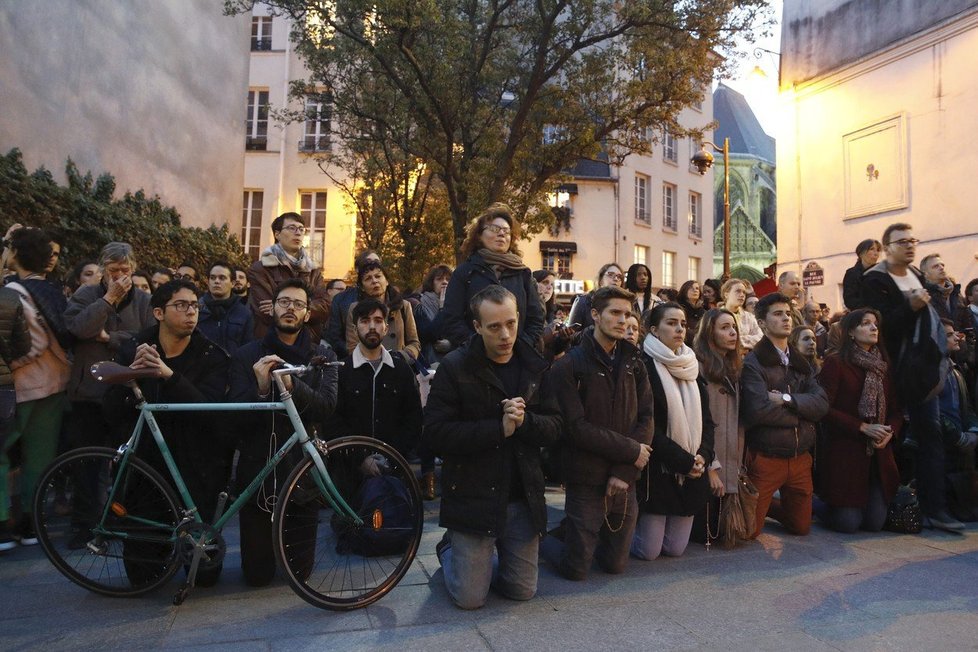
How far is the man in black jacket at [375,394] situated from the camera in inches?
195

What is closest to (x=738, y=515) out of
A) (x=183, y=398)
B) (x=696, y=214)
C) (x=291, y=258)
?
(x=183, y=398)

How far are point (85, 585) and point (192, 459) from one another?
827mm

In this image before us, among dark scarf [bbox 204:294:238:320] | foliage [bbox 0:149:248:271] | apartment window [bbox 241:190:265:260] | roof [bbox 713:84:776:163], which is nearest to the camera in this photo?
dark scarf [bbox 204:294:238:320]

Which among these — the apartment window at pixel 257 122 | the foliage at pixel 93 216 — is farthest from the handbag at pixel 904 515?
the apartment window at pixel 257 122

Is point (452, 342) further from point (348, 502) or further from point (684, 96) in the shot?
point (684, 96)

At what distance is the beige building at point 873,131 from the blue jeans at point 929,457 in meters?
12.8

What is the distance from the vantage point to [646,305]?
25.2 feet

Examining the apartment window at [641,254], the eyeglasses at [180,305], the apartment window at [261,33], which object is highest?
the apartment window at [261,33]

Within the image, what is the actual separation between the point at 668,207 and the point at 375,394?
1185 inches

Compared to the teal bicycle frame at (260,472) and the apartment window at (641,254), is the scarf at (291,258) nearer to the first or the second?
the teal bicycle frame at (260,472)

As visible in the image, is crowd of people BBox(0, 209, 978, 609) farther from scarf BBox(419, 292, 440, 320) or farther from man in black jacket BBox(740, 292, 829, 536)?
scarf BBox(419, 292, 440, 320)

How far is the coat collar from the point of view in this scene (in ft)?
17.7

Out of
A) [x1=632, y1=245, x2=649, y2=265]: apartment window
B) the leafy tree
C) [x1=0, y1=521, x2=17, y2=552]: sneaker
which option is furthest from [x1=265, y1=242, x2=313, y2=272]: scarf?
[x1=632, y1=245, x2=649, y2=265]: apartment window

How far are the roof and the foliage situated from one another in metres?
47.9
